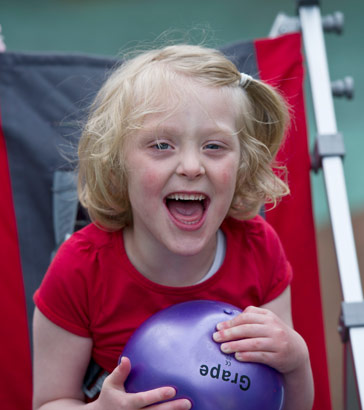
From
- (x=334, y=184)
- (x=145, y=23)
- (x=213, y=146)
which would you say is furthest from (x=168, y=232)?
(x=145, y=23)

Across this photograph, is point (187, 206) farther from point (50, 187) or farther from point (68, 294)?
point (50, 187)

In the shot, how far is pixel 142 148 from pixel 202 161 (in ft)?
0.37

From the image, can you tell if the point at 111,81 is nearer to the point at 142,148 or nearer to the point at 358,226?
the point at 142,148

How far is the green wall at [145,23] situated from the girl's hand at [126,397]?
381 centimetres

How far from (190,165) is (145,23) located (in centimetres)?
Answer: 472

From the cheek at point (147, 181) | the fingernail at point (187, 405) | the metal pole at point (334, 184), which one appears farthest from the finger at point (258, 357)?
the cheek at point (147, 181)

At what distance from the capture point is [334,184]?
1.58 m

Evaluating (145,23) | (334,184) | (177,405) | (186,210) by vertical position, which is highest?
(145,23)

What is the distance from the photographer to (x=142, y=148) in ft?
3.82

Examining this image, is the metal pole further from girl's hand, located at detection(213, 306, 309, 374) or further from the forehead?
the forehead

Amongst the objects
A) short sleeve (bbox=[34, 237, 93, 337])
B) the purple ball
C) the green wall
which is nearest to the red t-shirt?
short sleeve (bbox=[34, 237, 93, 337])

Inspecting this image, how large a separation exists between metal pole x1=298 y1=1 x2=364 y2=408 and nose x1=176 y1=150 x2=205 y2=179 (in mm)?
509

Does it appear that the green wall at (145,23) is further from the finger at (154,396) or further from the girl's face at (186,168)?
the finger at (154,396)

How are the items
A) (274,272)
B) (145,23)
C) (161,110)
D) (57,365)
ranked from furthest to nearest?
(145,23) → (274,272) → (57,365) → (161,110)
